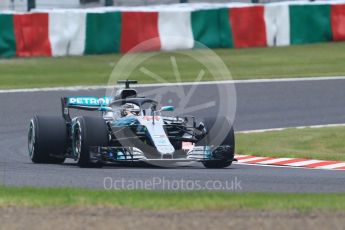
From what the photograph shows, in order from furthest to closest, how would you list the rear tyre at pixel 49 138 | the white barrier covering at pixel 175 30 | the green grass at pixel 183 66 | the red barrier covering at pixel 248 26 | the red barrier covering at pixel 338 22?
the red barrier covering at pixel 338 22 → the red barrier covering at pixel 248 26 → the white barrier covering at pixel 175 30 → the green grass at pixel 183 66 → the rear tyre at pixel 49 138

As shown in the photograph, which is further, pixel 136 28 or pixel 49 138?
pixel 136 28

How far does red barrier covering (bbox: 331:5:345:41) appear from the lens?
28297mm

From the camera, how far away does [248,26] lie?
27.8 m

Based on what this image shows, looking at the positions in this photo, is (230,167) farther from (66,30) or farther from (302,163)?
(66,30)

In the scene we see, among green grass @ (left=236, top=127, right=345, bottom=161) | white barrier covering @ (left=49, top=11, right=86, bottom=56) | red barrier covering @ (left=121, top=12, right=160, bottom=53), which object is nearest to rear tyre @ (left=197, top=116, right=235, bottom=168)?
green grass @ (left=236, top=127, right=345, bottom=161)

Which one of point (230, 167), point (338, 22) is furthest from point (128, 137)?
point (338, 22)

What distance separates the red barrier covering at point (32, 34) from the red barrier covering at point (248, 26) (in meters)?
4.93

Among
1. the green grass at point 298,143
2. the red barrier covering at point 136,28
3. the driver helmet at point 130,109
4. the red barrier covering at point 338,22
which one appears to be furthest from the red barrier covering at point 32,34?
the driver helmet at point 130,109

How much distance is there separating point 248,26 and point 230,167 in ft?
47.1

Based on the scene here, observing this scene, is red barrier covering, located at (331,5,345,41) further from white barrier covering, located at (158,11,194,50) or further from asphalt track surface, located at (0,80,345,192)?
asphalt track surface, located at (0,80,345,192)

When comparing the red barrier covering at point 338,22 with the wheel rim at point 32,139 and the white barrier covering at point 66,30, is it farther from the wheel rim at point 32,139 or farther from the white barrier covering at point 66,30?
the wheel rim at point 32,139

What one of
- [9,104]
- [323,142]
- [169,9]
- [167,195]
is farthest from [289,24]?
[167,195]

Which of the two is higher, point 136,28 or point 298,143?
point 136,28

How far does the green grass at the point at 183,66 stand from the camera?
946 inches
